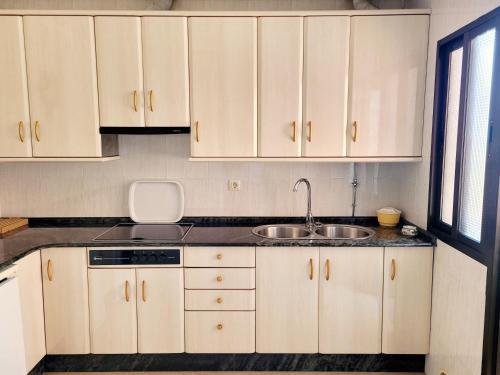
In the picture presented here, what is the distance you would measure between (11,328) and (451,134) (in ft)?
8.63

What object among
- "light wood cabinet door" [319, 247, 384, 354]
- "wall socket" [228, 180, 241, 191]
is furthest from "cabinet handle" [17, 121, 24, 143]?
"light wood cabinet door" [319, 247, 384, 354]

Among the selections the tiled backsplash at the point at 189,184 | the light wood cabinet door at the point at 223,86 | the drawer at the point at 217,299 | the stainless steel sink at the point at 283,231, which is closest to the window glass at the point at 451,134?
the tiled backsplash at the point at 189,184

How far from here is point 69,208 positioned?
9.74 ft

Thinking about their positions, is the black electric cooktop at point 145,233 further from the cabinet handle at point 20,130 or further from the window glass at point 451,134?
the window glass at point 451,134

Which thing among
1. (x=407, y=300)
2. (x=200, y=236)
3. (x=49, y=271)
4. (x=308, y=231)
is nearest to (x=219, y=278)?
(x=200, y=236)

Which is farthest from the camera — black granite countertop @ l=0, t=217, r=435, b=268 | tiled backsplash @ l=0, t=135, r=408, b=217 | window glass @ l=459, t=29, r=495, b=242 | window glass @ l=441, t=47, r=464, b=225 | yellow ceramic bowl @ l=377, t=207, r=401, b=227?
tiled backsplash @ l=0, t=135, r=408, b=217

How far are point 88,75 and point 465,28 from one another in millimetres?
2190

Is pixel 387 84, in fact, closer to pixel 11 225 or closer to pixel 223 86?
pixel 223 86

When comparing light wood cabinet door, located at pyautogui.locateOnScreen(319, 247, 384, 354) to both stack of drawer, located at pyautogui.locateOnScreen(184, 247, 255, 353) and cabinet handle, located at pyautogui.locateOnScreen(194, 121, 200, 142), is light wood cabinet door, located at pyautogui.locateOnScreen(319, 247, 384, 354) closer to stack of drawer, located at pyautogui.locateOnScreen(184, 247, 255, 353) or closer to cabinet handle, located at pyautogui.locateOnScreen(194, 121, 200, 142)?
stack of drawer, located at pyautogui.locateOnScreen(184, 247, 255, 353)

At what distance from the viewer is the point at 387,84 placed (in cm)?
254

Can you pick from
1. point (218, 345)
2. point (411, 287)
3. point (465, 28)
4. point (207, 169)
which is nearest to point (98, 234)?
point (207, 169)

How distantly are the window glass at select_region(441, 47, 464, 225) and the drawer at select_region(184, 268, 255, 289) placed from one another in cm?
121

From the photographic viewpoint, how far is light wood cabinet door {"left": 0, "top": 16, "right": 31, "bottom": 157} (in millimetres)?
2482

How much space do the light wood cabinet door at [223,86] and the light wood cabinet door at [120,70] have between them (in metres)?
0.27
